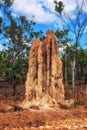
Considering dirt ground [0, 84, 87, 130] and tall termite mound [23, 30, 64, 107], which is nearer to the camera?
dirt ground [0, 84, 87, 130]

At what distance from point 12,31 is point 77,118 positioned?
17.5m

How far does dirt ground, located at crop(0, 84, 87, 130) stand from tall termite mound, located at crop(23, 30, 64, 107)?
119cm

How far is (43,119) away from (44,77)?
4.78m

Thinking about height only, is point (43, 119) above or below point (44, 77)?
below

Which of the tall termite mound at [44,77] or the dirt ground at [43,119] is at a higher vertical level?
the tall termite mound at [44,77]

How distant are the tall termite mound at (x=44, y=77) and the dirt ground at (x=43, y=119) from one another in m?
1.19

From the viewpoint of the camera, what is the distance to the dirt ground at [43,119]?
640 inches

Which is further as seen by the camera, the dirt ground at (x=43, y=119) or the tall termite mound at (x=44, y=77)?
the tall termite mound at (x=44, y=77)

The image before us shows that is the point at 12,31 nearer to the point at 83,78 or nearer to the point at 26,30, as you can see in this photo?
the point at 26,30

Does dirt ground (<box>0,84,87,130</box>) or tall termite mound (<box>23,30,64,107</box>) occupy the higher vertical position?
tall termite mound (<box>23,30,64,107</box>)

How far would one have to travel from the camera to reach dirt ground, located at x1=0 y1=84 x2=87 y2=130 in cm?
1626

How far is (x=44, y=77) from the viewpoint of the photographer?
72.6 ft

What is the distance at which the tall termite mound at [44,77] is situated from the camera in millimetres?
21578

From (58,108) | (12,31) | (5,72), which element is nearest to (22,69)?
(5,72)
